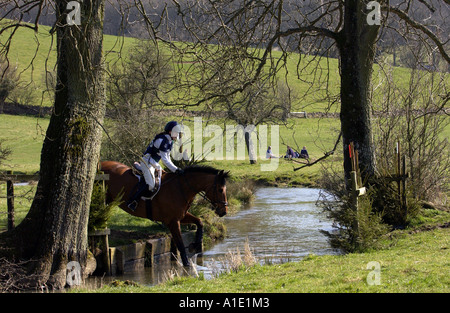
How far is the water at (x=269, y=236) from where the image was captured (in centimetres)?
1209

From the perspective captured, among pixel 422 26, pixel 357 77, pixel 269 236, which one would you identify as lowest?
pixel 269 236

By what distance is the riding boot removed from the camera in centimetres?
1341

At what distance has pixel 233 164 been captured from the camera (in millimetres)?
39094

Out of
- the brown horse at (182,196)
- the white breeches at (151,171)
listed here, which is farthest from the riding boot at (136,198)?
the white breeches at (151,171)

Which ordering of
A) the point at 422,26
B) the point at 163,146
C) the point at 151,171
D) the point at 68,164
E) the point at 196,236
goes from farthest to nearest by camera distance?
the point at 422,26, the point at 196,236, the point at 151,171, the point at 163,146, the point at 68,164

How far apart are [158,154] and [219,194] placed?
172cm

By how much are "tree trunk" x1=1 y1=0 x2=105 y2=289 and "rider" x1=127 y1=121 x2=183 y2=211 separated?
2629 millimetres

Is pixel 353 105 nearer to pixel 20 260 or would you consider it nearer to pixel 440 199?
pixel 440 199

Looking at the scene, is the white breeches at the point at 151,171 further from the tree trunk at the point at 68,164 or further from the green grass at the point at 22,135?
the green grass at the point at 22,135

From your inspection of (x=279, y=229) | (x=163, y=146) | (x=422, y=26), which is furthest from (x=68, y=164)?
(x=422, y=26)

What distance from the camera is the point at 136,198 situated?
1356 cm

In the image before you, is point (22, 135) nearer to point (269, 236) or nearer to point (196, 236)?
point (269, 236)

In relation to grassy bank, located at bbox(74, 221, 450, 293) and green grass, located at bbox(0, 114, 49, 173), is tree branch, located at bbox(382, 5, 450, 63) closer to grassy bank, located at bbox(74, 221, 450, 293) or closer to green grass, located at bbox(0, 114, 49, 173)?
grassy bank, located at bbox(74, 221, 450, 293)

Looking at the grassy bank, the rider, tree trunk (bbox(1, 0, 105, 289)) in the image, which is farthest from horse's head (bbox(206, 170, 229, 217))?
tree trunk (bbox(1, 0, 105, 289))
